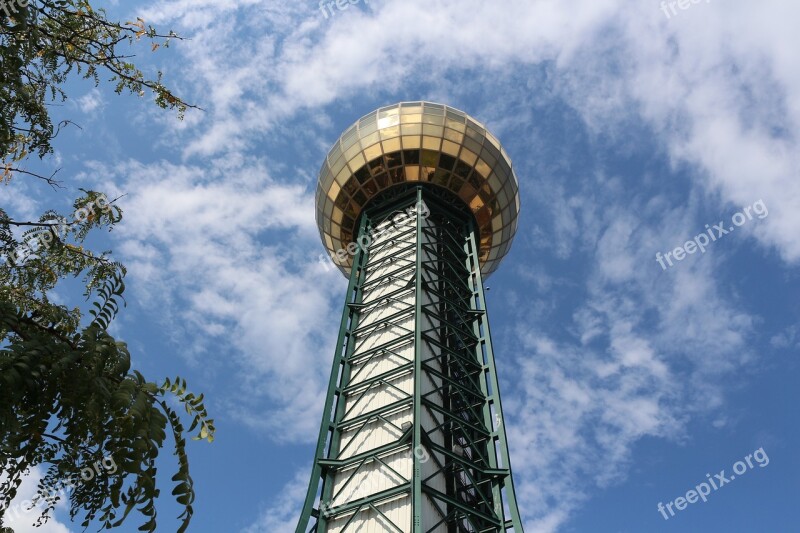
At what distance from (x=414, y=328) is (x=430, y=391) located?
2.75 metres

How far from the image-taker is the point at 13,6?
404 centimetres

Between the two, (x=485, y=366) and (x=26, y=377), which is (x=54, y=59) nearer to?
(x=26, y=377)

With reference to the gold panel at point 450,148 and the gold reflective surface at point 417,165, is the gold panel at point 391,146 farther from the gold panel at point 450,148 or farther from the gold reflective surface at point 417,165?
the gold panel at point 450,148

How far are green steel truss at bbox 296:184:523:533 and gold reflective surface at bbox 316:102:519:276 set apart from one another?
129cm

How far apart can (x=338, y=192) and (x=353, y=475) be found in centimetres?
1680

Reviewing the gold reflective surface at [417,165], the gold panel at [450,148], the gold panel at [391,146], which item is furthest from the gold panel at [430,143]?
the gold panel at [391,146]

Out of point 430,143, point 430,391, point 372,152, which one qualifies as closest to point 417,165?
point 430,143

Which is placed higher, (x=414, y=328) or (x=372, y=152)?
(x=372, y=152)

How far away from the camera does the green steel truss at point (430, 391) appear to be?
19016mm

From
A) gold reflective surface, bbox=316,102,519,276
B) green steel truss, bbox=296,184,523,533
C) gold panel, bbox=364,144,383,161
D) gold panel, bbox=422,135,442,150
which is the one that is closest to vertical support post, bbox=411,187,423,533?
green steel truss, bbox=296,184,523,533

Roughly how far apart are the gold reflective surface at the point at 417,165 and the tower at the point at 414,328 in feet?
0.21

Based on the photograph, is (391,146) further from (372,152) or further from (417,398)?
(417,398)

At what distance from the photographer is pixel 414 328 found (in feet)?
78.3

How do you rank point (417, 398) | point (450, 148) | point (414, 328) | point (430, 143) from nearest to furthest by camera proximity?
point (417, 398) → point (414, 328) → point (430, 143) → point (450, 148)
